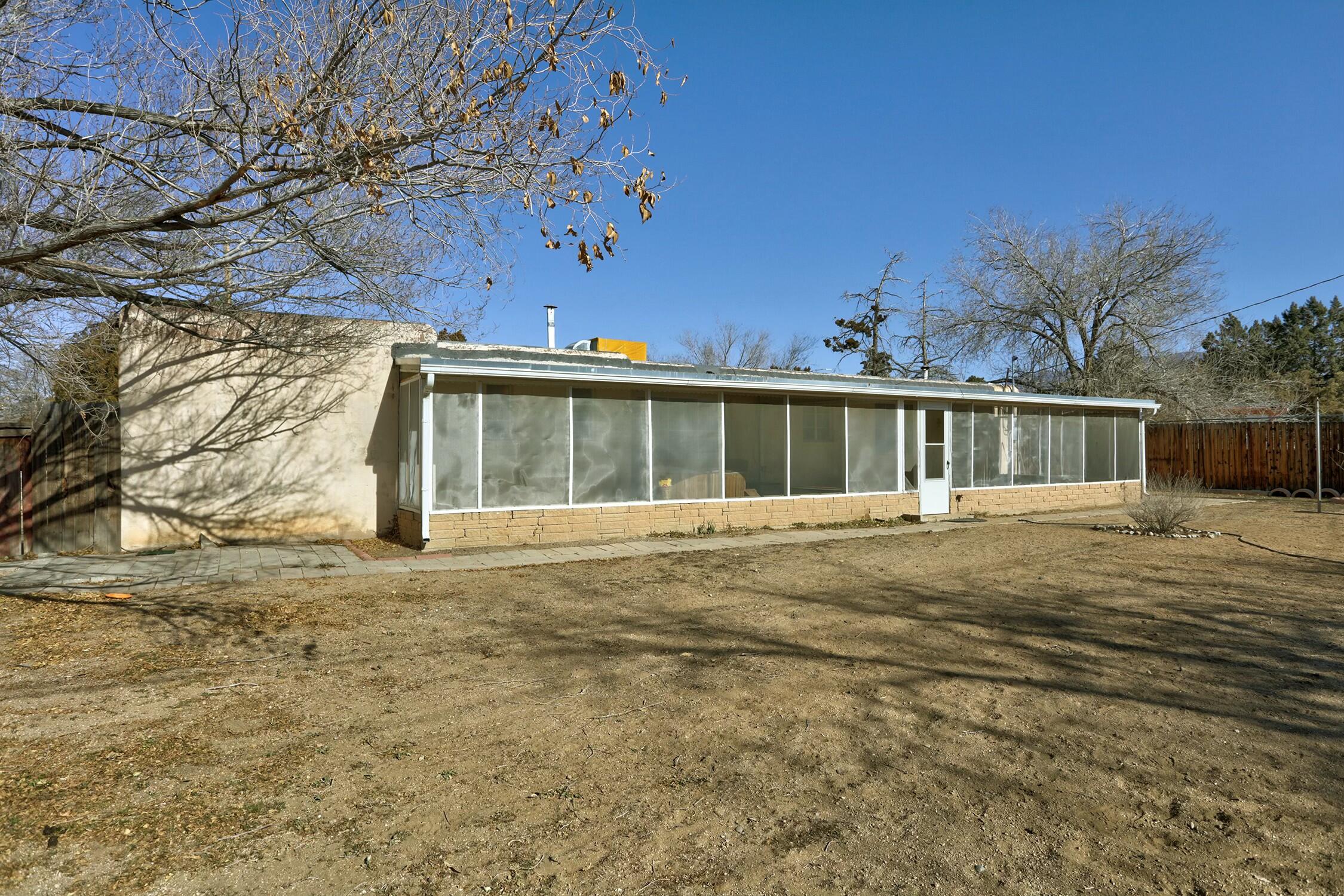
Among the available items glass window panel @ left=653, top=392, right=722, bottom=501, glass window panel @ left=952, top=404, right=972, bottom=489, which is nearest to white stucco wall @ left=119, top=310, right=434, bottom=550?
glass window panel @ left=653, top=392, right=722, bottom=501

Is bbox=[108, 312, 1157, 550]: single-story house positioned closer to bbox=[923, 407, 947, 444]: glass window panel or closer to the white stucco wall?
the white stucco wall

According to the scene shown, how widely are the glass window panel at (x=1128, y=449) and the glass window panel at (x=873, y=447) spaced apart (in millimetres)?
6849

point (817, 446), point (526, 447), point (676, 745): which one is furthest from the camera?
point (817, 446)

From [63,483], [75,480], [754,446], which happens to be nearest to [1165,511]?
[754,446]

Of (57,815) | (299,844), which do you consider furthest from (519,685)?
(57,815)

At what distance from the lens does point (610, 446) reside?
11383 millimetres

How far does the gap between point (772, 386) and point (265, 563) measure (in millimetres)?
7593

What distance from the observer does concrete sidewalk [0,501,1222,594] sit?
26.7 ft

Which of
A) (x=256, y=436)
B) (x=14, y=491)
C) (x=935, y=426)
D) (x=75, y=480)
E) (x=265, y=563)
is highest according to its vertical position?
(x=935, y=426)

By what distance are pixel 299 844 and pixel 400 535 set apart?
883 cm

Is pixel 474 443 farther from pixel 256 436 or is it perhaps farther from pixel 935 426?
pixel 935 426

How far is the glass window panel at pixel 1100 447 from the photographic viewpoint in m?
17.1

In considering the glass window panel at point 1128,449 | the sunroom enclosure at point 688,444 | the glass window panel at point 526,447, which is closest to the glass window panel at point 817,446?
the sunroom enclosure at point 688,444

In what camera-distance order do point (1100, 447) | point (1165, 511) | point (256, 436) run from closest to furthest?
1. point (256, 436)
2. point (1165, 511)
3. point (1100, 447)
